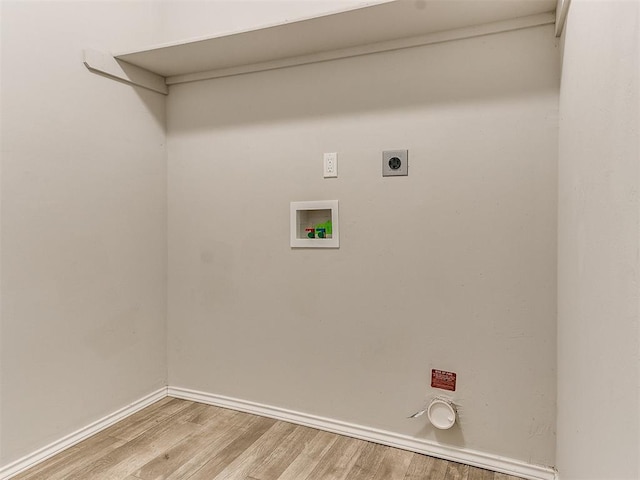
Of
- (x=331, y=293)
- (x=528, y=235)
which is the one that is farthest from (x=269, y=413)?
(x=528, y=235)

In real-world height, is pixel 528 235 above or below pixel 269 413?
above

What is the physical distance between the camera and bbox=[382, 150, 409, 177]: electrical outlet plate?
1908 millimetres

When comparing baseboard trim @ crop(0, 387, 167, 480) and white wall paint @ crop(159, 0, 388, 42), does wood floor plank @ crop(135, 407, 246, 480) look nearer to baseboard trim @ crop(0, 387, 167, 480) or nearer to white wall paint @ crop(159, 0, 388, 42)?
baseboard trim @ crop(0, 387, 167, 480)

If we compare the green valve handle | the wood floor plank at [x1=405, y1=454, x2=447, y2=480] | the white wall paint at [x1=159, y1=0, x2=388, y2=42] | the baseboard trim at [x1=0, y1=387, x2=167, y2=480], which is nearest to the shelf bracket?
the white wall paint at [x1=159, y1=0, x2=388, y2=42]

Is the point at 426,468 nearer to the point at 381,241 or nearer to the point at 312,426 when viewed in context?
the point at 312,426

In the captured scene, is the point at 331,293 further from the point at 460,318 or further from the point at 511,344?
the point at 511,344

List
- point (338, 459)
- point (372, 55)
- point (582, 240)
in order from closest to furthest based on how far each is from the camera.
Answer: point (582, 240), point (338, 459), point (372, 55)

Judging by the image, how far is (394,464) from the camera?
1.80 metres

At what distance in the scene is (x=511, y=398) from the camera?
5.77 feet

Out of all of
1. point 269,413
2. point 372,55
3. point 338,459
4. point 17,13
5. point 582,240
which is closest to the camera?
point 582,240

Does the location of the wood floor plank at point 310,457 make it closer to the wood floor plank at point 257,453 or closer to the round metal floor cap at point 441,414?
the wood floor plank at point 257,453

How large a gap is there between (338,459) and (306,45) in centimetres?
190

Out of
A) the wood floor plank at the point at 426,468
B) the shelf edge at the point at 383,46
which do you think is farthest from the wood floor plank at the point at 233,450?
the shelf edge at the point at 383,46

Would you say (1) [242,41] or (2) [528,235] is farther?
(1) [242,41]
